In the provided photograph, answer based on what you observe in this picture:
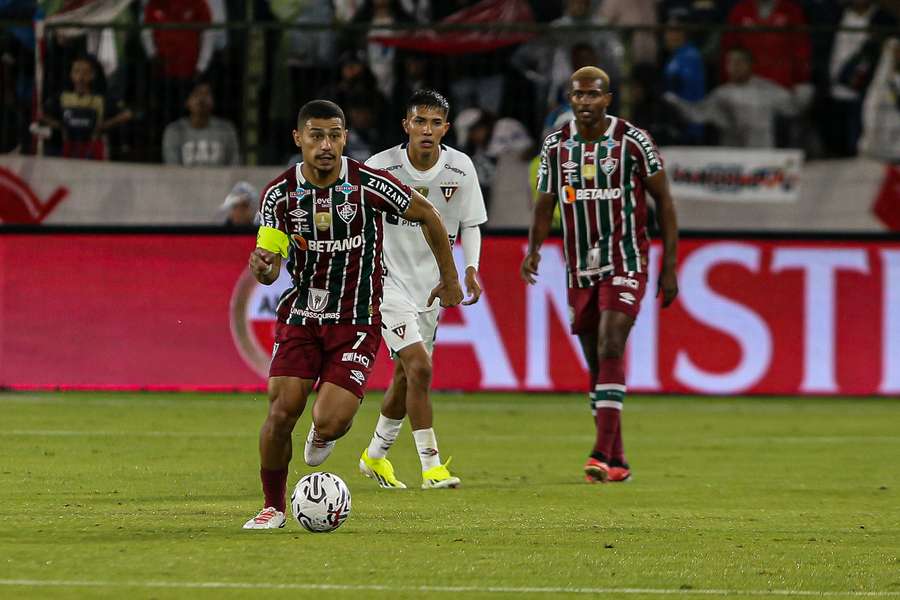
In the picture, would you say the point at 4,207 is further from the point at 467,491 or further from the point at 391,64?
the point at 467,491

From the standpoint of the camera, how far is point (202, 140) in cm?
1573

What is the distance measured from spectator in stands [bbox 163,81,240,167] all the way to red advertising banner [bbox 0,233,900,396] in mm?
1218

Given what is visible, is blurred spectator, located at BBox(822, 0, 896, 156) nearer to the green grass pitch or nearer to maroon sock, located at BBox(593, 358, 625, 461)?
the green grass pitch

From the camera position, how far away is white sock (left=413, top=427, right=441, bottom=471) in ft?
30.0

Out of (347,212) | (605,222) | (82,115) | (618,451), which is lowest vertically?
(618,451)

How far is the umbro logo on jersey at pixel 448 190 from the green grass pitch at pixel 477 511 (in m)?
1.55

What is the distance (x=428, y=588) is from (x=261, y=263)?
1.76 meters

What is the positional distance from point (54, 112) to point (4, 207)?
0.97 m

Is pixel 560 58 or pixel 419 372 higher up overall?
pixel 560 58

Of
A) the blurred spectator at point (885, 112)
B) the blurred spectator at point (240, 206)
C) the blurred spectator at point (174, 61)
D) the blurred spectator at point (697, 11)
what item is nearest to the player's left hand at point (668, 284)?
the blurred spectator at point (240, 206)

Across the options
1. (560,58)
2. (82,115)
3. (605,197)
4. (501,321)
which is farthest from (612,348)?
(82,115)

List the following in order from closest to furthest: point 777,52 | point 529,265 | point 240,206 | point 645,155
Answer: point 645,155, point 529,265, point 240,206, point 777,52

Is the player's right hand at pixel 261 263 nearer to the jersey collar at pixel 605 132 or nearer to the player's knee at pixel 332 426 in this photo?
the player's knee at pixel 332 426

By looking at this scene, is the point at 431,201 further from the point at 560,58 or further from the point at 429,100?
the point at 560,58
